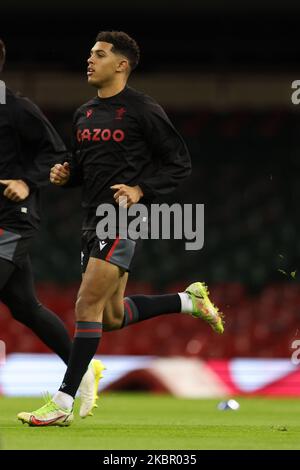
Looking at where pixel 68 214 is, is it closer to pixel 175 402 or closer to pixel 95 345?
pixel 175 402

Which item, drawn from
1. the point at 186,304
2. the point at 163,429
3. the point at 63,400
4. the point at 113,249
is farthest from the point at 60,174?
the point at 163,429

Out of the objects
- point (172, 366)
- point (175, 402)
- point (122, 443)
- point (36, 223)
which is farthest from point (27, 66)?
point (122, 443)

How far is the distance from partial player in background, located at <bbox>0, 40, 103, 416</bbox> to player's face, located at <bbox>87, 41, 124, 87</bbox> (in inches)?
15.3

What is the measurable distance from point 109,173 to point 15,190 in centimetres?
51

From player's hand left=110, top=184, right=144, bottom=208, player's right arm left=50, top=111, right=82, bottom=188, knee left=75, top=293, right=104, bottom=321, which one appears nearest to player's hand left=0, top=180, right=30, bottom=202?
player's right arm left=50, top=111, right=82, bottom=188

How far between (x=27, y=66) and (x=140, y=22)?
2.10 metres

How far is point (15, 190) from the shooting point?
6219 mm

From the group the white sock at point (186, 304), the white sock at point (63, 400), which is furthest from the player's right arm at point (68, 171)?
the white sock at point (63, 400)

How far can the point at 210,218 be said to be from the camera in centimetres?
1681

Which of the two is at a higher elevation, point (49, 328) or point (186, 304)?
point (186, 304)

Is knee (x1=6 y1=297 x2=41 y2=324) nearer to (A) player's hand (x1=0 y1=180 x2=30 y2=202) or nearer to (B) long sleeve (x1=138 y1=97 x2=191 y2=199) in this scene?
(A) player's hand (x1=0 y1=180 x2=30 y2=202)

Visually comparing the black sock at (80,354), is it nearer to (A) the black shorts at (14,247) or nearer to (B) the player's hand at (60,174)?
(A) the black shorts at (14,247)

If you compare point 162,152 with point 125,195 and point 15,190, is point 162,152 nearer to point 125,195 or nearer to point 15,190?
point 125,195
